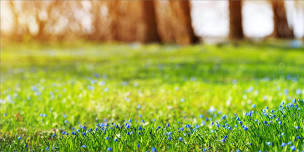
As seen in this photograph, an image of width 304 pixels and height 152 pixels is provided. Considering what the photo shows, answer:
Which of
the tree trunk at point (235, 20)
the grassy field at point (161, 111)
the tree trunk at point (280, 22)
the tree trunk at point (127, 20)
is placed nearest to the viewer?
the grassy field at point (161, 111)

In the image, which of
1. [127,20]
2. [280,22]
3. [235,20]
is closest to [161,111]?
[235,20]

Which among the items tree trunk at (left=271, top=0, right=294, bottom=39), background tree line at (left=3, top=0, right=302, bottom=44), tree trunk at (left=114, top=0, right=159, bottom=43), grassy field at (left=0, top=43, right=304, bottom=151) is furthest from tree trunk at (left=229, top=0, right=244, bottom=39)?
grassy field at (left=0, top=43, right=304, bottom=151)

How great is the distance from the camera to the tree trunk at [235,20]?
22328mm

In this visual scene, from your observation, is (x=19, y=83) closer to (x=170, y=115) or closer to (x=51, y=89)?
(x=51, y=89)

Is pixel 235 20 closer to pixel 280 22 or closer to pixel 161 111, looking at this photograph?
pixel 280 22

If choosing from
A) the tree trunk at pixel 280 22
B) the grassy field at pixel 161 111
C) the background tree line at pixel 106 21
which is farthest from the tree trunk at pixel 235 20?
the grassy field at pixel 161 111

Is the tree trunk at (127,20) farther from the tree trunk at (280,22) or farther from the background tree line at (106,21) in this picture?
the tree trunk at (280,22)

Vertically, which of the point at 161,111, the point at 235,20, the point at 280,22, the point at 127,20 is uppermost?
the point at 161,111

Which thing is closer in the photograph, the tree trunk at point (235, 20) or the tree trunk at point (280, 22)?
the tree trunk at point (235, 20)

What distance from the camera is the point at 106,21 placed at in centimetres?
3139

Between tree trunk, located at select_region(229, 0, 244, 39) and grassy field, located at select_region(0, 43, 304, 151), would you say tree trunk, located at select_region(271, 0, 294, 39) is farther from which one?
grassy field, located at select_region(0, 43, 304, 151)

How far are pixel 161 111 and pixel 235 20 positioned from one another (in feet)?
56.2

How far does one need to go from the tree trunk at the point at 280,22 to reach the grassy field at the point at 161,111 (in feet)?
56.5

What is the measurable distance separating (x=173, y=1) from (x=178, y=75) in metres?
12.6
